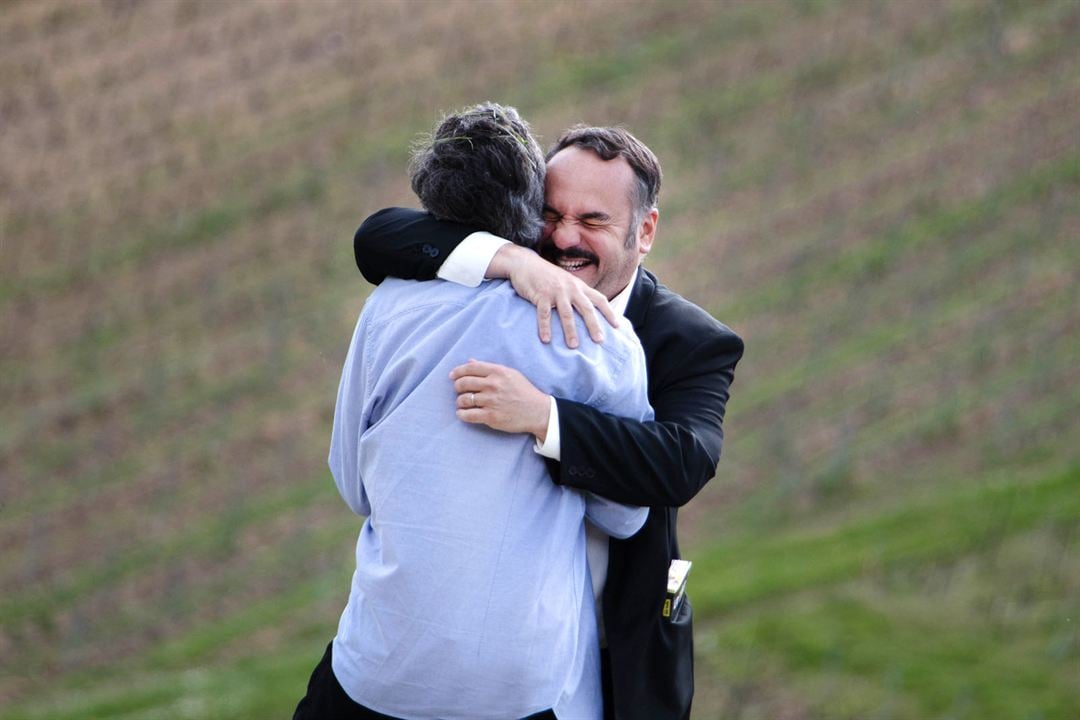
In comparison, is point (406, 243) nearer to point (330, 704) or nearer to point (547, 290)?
Answer: point (547, 290)

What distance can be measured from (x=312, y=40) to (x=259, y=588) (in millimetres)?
5773

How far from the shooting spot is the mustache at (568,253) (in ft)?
8.49

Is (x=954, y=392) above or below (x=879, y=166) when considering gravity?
below

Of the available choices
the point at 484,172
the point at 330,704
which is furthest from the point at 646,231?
the point at 330,704

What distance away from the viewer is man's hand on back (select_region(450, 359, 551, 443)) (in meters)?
2.21

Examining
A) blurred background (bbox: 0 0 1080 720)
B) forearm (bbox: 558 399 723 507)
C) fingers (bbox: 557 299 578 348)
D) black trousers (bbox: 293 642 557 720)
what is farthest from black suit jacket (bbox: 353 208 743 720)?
blurred background (bbox: 0 0 1080 720)

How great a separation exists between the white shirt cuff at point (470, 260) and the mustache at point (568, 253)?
23 cm

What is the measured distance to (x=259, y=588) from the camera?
6473 millimetres

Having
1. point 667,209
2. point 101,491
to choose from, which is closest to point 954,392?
point 667,209

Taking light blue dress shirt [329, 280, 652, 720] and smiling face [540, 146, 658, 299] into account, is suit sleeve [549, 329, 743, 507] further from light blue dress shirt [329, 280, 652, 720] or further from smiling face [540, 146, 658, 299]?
smiling face [540, 146, 658, 299]

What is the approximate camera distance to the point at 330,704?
8.09 feet

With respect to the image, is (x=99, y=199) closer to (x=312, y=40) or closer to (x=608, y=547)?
(x=312, y=40)

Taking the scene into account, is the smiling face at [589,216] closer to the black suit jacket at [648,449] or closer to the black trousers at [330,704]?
the black suit jacket at [648,449]

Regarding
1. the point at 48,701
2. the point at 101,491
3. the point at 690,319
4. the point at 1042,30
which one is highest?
the point at 1042,30
